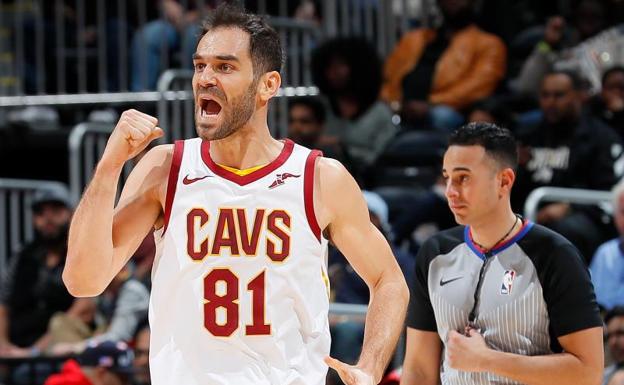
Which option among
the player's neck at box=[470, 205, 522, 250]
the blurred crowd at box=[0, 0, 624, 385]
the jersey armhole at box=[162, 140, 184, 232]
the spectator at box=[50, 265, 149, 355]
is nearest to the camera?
the jersey armhole at box=[162, 140, 184, 232]

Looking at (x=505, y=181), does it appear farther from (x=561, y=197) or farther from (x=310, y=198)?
(x=561, y=197)

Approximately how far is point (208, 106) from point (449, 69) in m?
6.48

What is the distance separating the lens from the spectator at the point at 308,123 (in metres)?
10.0

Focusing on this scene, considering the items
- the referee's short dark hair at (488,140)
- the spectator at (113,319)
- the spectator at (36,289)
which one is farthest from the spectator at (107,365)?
the referee's short dark hair at (488,140)

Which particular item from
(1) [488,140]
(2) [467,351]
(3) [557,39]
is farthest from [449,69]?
(2) [467,351]

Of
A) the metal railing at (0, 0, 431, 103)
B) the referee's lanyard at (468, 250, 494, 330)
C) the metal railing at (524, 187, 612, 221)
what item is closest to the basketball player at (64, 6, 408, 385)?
the referee's lanyard at (468, 250, 494, 330)

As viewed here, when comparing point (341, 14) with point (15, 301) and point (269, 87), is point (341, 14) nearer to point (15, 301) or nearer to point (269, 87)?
point (15, 301)

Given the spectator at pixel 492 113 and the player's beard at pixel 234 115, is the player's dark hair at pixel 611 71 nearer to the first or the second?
the spectator at pixel 492 113

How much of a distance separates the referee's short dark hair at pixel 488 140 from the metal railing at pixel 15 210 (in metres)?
6.09

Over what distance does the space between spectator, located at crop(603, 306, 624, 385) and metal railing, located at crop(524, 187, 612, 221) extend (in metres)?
1.30

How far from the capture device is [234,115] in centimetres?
436

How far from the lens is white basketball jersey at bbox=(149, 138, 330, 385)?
424cm

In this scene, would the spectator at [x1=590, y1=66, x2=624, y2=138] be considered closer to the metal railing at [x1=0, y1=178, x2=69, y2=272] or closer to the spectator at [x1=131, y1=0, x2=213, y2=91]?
the spectator at [x1=131, y1=0, x2=213, y2=91]

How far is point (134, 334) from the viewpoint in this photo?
349 inches
